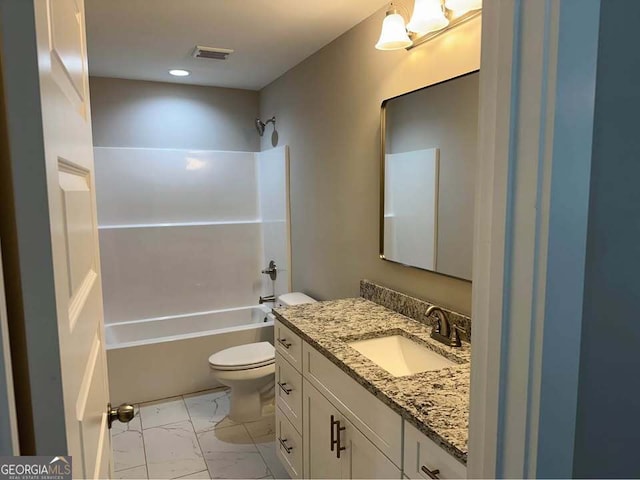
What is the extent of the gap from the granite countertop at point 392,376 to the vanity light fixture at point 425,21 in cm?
123

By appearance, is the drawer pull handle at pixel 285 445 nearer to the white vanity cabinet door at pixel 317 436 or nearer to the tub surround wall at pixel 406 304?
the white vanity cabinet door at pixel 317 436

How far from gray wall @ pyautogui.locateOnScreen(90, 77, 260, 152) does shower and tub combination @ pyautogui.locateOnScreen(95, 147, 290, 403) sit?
0.10 metres

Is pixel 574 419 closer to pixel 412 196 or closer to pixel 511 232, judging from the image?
pixel 511 232

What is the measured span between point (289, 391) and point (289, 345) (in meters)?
0.24

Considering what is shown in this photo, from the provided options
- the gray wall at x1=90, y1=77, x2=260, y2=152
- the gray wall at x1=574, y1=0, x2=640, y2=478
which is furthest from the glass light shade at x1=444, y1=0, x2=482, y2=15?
the gray wall at x1=90, y1=77, x2=260, y2=152

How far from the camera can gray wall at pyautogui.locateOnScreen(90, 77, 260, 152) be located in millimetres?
3516

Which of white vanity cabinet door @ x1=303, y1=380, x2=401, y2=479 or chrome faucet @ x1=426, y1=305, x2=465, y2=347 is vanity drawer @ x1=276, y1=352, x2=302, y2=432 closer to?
white vanity cabinet door @ x1=303, y1=380, x2=401, y2=479

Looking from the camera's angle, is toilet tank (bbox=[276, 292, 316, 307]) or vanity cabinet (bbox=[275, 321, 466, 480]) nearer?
vanity cabinet (bbox=[275, 321, 466, 480])

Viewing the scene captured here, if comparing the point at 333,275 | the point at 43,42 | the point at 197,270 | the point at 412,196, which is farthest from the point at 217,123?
the point at 43,42

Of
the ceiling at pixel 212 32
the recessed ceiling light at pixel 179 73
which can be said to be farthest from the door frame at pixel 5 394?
the recessed ceiling light at pixel 179 73

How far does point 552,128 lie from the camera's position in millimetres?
624

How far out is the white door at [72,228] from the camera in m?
0.53

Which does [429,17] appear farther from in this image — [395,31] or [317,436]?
[317,436]

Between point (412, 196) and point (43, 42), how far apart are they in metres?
1.71
